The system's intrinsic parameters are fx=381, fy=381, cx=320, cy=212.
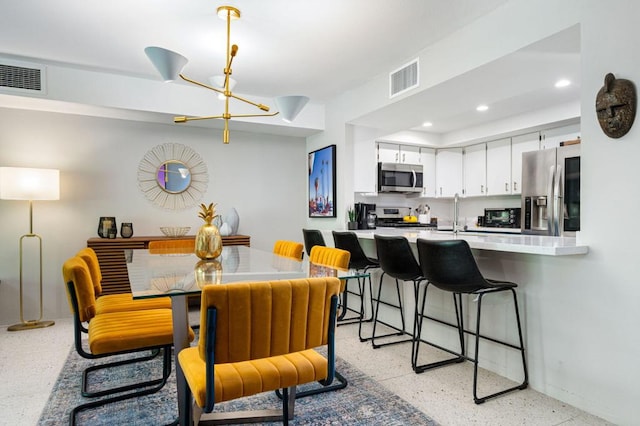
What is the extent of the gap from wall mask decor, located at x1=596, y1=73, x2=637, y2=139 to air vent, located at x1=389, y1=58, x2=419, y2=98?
59.9 inches

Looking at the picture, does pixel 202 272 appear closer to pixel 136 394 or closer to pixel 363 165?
pixel 136 394

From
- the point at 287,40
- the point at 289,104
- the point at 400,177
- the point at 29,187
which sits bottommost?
the point at 29,187

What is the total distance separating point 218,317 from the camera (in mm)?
1263

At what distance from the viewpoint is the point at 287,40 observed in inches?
120

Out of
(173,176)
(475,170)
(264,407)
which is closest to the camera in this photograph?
(264,407)

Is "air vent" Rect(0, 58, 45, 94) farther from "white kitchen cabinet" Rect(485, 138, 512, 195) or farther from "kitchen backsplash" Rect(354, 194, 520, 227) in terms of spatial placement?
"white kitchen cabinet" Rect(485, 138, 512, 195)

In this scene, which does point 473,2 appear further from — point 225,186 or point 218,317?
point 225,186

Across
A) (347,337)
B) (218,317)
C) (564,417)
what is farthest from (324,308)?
(347,337)

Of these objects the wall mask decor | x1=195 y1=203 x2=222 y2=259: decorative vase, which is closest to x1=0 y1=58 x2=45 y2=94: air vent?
x1=195 y1=203 x2=222 y2=259: decorative vase

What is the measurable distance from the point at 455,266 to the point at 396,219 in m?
3.71

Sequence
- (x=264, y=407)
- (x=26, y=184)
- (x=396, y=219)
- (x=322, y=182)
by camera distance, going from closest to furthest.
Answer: (x=264, y=407)
(x=26, y=184)
(x=322, y=182)
(x=396, y=219)

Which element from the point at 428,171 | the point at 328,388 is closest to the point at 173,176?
the point at 328,388

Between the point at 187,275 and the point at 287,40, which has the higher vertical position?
the point at 287,40

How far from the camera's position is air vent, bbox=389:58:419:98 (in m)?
3.35
